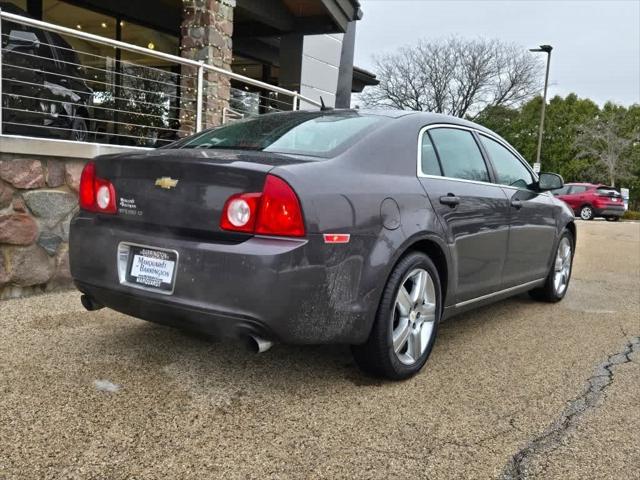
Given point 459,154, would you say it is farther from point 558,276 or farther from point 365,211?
point 558,276

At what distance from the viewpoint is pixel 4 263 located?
4.49 m

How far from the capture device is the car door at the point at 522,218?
169 inches

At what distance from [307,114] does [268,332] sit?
1636 mm

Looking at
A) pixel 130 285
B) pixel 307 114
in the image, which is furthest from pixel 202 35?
pixel 130 285

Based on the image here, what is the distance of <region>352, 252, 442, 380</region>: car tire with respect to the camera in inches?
118

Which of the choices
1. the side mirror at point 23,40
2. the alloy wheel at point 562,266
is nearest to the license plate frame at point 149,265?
the side mirror at point 23,40

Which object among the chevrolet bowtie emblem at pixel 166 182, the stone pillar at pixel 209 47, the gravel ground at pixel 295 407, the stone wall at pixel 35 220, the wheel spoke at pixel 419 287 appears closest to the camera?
the gravel ground at pixel 295 407

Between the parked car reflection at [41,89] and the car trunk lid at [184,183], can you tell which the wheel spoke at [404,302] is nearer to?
the car trunk lid at [184,183]

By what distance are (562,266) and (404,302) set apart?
2.97 m

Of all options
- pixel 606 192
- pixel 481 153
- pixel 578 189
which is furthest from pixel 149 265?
pixel 578 189

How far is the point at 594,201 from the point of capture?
23.8 metres

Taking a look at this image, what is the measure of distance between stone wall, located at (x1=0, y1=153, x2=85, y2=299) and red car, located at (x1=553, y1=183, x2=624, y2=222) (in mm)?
21905

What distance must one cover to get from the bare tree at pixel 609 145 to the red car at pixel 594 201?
16.9 meters

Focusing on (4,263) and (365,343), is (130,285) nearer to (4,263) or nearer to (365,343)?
(365,343)
